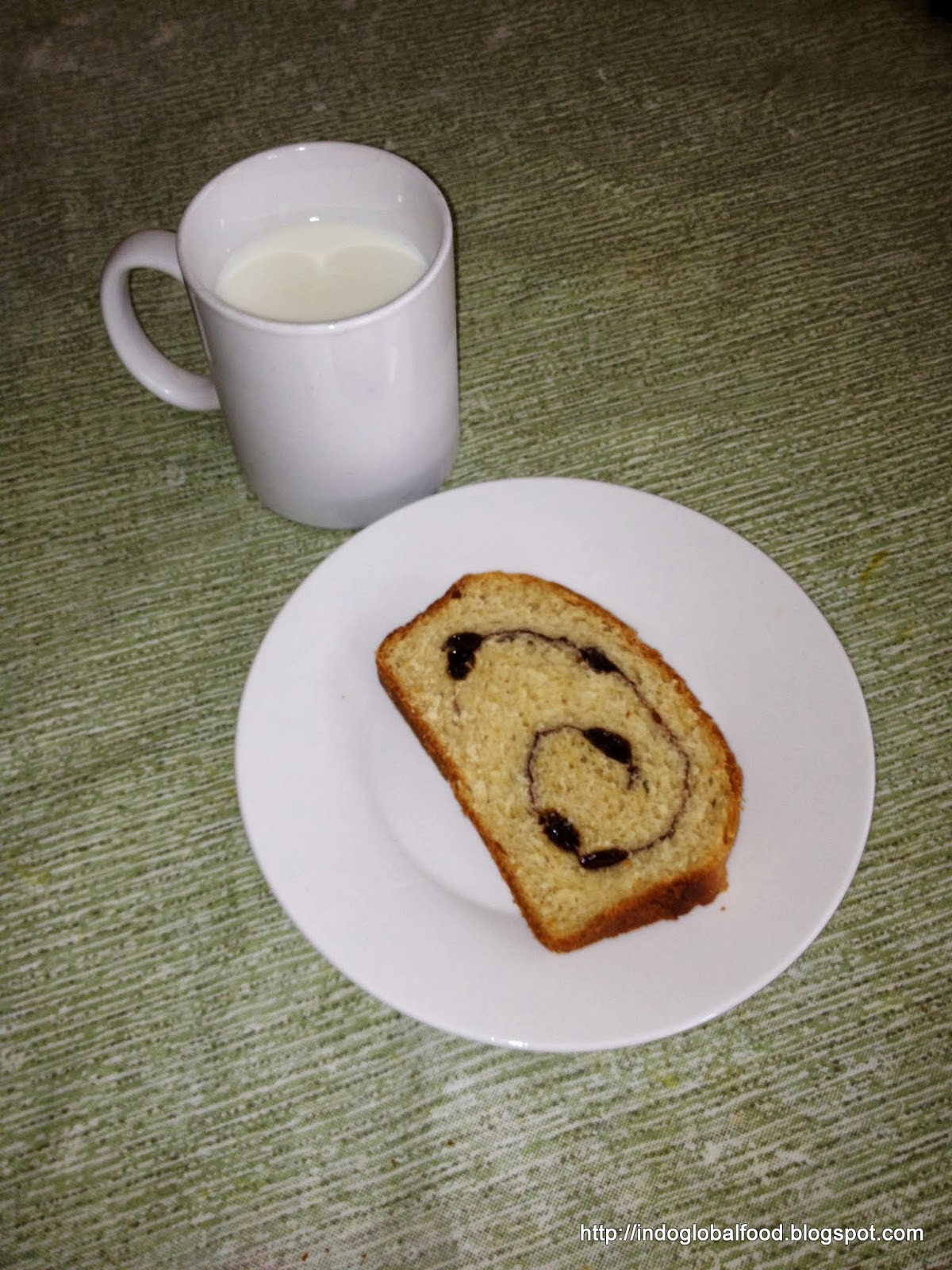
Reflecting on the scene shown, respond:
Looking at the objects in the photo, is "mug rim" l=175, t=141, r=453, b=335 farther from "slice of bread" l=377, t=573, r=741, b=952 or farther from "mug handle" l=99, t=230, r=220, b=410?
"slice of bread" l=377, t=573, r=741, b=952

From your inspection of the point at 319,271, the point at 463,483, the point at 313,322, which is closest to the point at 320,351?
the point at 313,322

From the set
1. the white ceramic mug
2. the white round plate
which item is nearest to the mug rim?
the white ceramic mug

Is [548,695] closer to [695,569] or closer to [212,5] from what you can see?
[695,569]

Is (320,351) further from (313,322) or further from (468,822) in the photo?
(468,822)

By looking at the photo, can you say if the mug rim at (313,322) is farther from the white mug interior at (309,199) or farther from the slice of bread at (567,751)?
the slice of bread at (567,751)

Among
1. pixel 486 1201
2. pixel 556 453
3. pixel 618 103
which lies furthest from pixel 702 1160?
pixel 618 103
